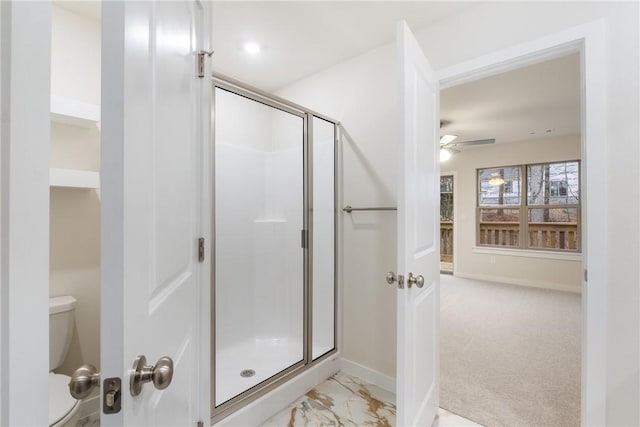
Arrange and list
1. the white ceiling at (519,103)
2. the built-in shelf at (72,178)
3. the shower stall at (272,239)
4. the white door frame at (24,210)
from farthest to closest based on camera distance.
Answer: the white ceiling at (519,103)
the shower stall at (272,239)
the built-in shelf at (72,178)
the white door frame at (24,210)

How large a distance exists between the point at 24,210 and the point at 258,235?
2367 millimetres

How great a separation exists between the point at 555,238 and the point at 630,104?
482 centimetres

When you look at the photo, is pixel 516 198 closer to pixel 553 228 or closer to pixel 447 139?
pixel 553 228

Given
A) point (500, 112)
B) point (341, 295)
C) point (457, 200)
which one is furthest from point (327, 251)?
point (457, 200)

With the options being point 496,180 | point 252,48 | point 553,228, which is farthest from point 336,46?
point 553,228

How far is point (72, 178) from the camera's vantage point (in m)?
1.61

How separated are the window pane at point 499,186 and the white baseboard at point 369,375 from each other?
186 inches

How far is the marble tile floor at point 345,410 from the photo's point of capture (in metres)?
1.80

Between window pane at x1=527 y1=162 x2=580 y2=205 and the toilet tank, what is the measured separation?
648 cm

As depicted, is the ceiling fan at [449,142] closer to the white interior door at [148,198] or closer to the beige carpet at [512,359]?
the beige carpet at [512,359]

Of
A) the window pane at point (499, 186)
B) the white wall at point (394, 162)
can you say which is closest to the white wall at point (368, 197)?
the white wall at point (394, 162)

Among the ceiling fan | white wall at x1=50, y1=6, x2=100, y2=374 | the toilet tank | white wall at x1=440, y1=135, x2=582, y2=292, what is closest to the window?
white wall at x1=440, y1=135, x2=582, y2=292

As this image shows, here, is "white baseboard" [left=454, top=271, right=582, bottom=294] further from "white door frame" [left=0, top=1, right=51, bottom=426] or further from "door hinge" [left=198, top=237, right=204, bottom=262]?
"white door frame" [left=0, top=1, right=51, bottom=426]

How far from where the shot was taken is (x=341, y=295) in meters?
2.48
